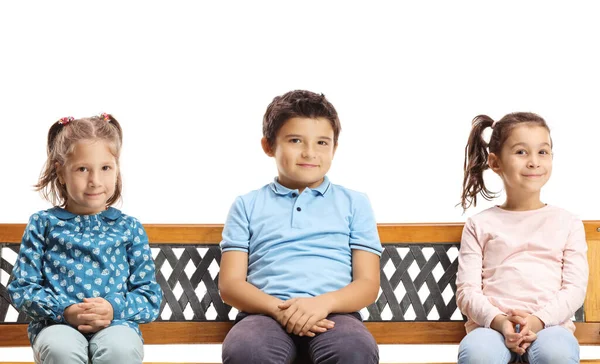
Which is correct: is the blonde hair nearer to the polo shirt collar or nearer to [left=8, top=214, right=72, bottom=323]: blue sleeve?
[left=8, top=214, right=72, bottom=323]: blue sleeve

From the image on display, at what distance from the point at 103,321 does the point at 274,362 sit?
0.53m

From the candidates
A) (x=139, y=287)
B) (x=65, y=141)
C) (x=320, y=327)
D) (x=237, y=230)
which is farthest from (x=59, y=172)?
(x=320, y=327)

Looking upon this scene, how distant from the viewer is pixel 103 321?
8.25ft

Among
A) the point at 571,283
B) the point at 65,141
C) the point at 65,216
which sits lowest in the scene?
the point at 571,283

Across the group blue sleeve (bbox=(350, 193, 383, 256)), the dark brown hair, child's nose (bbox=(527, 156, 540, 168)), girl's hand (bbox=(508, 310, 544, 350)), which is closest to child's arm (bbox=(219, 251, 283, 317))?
blue sleeve (bbox=(350, 193, 383, 256))

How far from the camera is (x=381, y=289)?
117 inches

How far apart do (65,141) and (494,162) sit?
1417 millimetres

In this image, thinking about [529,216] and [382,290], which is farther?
[382,290]

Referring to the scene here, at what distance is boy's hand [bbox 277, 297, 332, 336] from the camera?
250 centimetres

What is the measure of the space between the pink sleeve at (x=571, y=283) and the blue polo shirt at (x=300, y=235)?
57 centimetres

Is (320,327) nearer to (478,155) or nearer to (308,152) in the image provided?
(308,152)

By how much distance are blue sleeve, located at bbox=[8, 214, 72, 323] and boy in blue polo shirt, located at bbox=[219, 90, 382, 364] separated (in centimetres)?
52

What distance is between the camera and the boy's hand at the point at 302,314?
98.4 inches

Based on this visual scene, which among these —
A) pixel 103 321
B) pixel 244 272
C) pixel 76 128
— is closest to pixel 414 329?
pixel 244 272
